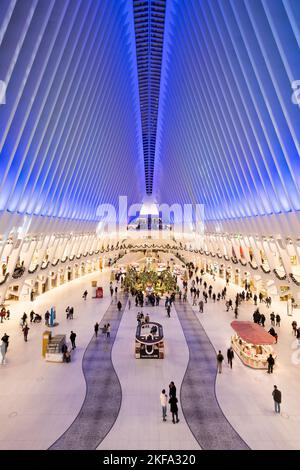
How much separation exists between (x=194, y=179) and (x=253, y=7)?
2107 centimetres

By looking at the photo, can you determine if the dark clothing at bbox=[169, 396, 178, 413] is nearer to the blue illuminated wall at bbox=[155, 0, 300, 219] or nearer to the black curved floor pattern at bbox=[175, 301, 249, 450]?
the black curved floor pattern at bbox=[175, 301, 249, 450]

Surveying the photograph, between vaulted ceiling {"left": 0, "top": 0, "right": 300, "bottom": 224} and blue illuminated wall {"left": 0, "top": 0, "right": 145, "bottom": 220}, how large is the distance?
0.05 meters

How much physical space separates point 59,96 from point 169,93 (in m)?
19.6

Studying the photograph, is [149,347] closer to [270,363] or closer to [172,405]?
[172,405]

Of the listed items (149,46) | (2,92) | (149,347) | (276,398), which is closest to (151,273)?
(149,347)

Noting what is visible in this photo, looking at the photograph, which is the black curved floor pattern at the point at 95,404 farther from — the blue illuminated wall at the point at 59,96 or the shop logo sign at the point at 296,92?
the shop logo sign at the point at 296,92

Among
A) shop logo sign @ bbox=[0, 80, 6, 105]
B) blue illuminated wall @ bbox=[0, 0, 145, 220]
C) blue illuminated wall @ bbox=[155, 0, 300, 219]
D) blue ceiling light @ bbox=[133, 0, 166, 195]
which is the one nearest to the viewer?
shop logo sign @ bbox=[0, 80, 6, 105]

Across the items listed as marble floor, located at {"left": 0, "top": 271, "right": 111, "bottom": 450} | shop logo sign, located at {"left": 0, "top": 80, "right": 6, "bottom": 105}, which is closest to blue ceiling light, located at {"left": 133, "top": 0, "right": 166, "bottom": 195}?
shop logo sign, located at {"left": 0, "top": 80, "right": 6, "bottom": 105}

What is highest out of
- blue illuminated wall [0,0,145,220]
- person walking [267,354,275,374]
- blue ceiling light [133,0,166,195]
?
blue ceiling light [133,0,166,195]

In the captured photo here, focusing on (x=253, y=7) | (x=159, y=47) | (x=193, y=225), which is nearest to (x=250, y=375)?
(x=253, y=7)

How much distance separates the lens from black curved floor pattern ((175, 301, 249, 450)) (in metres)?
7.30

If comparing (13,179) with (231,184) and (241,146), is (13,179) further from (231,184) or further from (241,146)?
(231,184)

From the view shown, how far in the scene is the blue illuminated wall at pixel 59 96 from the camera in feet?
35.3

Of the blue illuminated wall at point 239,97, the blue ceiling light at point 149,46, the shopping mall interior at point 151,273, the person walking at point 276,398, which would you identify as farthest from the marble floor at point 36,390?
the blue ceiling light at point 149,46
